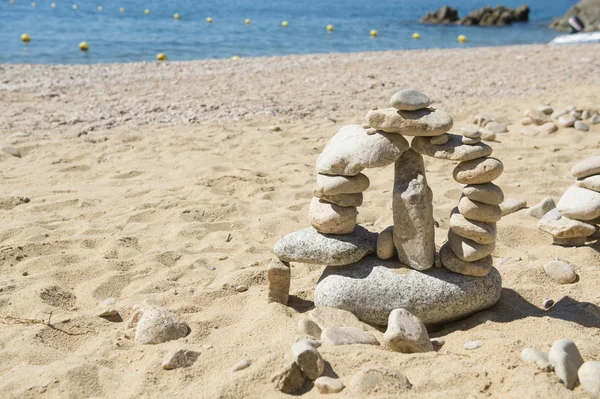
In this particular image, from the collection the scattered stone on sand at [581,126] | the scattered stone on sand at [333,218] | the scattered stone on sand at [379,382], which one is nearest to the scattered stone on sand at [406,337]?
the scattered stone on sand at [379,382]

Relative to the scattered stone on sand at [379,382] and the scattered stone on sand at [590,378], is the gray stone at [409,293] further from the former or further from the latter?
the scattered stone on sand at [590,378]

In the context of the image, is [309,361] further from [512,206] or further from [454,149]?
[512,206]

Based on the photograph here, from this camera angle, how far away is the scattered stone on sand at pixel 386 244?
12.7 ft

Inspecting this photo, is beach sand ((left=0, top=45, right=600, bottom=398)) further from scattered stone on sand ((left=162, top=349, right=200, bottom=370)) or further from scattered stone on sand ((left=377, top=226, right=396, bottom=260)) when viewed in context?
scattered stone on sand ((left=377, top=226, right=396, bottom=260))

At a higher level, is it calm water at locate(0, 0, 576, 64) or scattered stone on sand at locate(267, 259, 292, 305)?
scattered stone on sand at locate(267, 259, 292, 305)

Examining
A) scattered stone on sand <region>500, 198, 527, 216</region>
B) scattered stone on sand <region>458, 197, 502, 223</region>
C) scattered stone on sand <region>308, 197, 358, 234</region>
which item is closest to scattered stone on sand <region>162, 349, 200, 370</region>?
scattered stone on sand <region>308, 197, 358, 234</region>

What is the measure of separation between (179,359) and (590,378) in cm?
194

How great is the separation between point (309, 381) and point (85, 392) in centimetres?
107

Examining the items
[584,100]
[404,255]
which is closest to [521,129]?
[584,100]

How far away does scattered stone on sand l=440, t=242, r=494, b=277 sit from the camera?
12.4ft

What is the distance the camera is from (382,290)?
3766 mm

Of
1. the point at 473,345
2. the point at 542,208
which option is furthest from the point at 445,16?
the point at 473,345

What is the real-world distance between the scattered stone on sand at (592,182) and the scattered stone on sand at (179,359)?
3121mm

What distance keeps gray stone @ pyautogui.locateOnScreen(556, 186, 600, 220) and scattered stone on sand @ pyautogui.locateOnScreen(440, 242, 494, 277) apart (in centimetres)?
123
